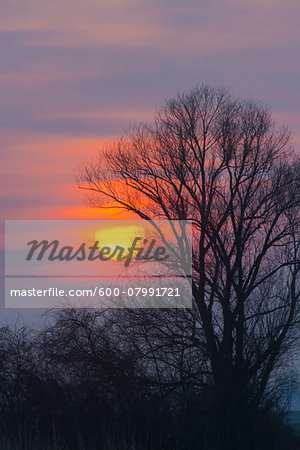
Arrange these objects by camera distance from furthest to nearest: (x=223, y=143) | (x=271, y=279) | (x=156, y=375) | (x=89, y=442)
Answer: (x=271, y=279) < (x=223, y=143) < (x=156, y=375) < (x=89, y=442)

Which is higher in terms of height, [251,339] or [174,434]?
[251,339]

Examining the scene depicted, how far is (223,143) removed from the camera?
28141mm

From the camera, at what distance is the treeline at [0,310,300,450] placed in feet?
56.4

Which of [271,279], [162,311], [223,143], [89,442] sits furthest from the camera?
[271,279]

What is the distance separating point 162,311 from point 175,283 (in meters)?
1.61

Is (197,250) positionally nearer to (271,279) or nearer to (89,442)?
(271,279)

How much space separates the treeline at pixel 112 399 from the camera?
56.4 feet

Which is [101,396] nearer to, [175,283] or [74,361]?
[74,361]

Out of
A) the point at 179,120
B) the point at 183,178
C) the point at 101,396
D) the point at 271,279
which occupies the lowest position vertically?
the point at 101,396

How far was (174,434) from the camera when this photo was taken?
17.1 meters

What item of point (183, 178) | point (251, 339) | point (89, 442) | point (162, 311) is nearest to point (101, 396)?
point (89, 442)

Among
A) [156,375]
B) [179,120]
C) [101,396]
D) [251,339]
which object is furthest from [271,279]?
[101,396]

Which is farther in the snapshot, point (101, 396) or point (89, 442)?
point (101, 396)

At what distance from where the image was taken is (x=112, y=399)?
730 inches
